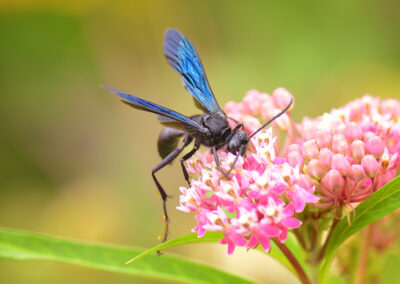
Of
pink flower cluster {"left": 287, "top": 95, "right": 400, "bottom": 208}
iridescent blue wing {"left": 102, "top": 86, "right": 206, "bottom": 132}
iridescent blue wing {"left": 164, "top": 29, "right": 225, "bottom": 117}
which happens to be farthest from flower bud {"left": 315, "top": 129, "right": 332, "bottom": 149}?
iridescent blue wing {"left": 164, "top": 29, "right": 225, "bottom": 117}

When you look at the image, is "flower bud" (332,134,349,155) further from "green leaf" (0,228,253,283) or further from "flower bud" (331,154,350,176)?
"green leaf" (0,228,253,283)

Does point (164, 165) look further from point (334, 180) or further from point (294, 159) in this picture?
point (334, 180)

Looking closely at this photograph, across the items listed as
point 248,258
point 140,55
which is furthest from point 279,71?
point 248,258

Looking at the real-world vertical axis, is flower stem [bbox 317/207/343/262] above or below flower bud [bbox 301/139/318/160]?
below

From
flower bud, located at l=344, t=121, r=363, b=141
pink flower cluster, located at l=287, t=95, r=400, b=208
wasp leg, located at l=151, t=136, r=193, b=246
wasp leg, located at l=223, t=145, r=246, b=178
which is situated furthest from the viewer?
wasp leg, located at l=151, t=136, r=193, b=246

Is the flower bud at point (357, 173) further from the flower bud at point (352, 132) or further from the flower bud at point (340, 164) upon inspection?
the flower bud at point (352, 132)

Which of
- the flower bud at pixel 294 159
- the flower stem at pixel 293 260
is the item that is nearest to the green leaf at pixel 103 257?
→ the flower stem at pixel 293 260
